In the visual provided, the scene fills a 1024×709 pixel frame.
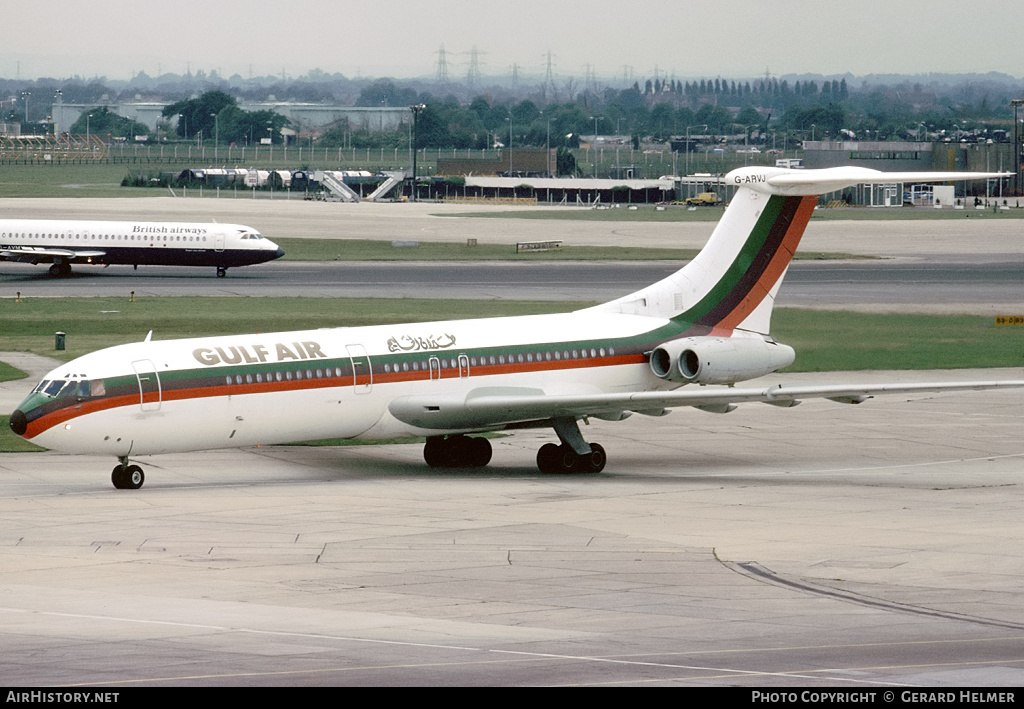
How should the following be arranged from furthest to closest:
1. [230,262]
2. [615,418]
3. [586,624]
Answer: [230,262], [615,418], [586,624]

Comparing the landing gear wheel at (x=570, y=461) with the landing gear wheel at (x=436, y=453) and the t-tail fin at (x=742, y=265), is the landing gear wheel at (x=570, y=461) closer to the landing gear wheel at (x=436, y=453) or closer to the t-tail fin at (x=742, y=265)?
the landing gear wheel at (x=436, y=453)

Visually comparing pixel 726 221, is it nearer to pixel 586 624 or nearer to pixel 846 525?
pixel 846 525

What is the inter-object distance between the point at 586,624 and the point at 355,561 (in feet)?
20.4

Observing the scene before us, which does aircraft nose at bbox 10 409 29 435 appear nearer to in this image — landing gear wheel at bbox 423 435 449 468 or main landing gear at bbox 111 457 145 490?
main landing gear at bbox 111 457 145 490

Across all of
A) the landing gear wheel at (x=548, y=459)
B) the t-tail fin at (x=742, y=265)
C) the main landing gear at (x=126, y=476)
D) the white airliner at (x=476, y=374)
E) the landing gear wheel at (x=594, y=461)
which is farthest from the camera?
the t-tail fin at (x=742, y=265)

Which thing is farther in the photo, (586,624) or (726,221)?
(726,221)

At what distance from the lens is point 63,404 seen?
32.2 m

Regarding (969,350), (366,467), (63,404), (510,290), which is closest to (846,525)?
(366,467)

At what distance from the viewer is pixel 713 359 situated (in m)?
38.8

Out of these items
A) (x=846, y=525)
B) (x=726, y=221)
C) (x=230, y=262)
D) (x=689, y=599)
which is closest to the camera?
(x=689, y=599)

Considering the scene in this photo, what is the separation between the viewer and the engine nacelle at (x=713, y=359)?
1531 inches

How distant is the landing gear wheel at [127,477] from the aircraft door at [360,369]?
16.5 feet

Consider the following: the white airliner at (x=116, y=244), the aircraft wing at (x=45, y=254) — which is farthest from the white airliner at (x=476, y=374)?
the aircraft wing at (x=45, y=254)

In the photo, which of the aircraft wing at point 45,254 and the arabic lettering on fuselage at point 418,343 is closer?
the arabic lettering on fuselage at point 418,343
